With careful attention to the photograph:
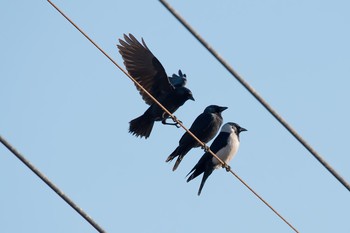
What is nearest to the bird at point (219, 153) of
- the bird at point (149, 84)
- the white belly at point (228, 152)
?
the white belly at point (228, 152)

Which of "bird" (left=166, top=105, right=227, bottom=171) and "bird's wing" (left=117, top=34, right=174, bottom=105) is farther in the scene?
"bird's wing" (left=117, top=34, right=174, bottom=105)

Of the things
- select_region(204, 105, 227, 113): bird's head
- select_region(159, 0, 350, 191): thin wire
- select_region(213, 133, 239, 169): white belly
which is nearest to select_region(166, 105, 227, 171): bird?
select_region(204, 105, 227, 113): bird's head

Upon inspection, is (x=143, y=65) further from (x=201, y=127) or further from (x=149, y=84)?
(x=201, y=127)

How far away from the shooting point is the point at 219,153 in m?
13.0

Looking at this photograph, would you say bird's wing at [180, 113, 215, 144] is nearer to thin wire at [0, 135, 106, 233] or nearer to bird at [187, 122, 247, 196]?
bird at [187, 122, 247, 196]

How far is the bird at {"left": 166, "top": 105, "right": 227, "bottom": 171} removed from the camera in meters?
12.7

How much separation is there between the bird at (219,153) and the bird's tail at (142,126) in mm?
902

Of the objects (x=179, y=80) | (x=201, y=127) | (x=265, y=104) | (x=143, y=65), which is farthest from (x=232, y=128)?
(x=265, y=104)

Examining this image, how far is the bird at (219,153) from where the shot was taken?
1277 cm

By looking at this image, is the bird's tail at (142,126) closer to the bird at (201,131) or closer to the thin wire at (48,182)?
the bird at (201,131)

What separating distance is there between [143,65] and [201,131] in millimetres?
1250

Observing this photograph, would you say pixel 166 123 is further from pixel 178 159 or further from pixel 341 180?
pixel 341 180

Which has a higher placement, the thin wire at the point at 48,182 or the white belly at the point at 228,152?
the white belly at the point at 228,152

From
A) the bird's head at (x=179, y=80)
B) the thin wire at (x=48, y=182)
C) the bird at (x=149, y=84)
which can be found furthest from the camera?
the bird's head at (x=179, y=80)
